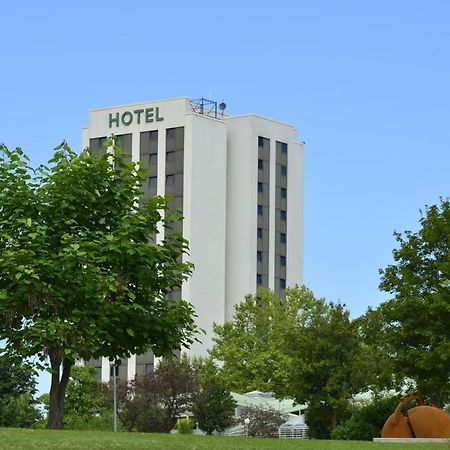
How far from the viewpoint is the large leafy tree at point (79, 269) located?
41.7 meters

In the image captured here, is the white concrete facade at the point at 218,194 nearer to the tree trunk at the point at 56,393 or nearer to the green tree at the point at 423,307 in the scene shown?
the green tree at the point at 423,307

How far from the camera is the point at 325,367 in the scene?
70.2 m

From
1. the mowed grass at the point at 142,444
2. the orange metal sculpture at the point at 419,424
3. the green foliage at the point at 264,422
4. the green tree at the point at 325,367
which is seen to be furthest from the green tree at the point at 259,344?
the mowed grass at the point at 142,444

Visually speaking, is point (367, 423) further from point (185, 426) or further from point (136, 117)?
point (136, 117)

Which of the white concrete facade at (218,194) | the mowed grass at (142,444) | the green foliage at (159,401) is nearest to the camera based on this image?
the mowed grass at (142,444)

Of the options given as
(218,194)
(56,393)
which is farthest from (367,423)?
(218,194)

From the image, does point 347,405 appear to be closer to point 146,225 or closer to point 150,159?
point 146,225

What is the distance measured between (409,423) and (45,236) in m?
16.9

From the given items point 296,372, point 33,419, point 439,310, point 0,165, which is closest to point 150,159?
point 33,419

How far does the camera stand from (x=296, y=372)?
70.6 m

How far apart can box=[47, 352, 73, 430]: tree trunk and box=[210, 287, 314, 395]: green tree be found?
181 ft

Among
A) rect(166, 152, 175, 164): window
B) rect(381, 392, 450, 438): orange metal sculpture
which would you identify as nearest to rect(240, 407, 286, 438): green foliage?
rect(381, 392, 450, 438): orange metal sculpture

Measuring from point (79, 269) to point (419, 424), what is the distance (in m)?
15.6

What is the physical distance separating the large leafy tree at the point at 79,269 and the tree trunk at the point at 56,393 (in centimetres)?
4
